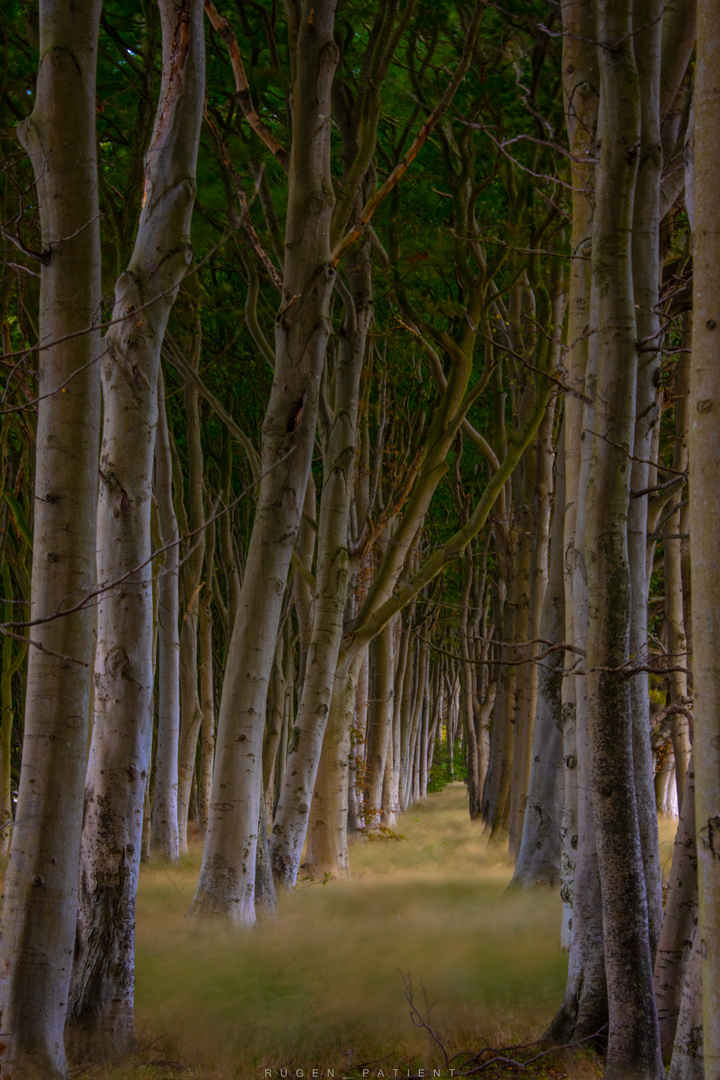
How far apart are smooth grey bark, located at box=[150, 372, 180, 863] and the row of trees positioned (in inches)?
1.9

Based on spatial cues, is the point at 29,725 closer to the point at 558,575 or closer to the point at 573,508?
the point at 573,508

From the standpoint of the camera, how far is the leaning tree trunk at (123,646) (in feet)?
14.1

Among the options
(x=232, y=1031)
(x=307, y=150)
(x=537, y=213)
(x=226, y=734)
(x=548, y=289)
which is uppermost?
(x=537, y=213)

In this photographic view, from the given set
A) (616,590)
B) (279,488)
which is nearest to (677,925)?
(616,590)

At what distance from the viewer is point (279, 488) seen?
639 centimetres

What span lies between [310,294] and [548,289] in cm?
501

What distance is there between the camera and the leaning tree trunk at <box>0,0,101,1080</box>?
11.5ft

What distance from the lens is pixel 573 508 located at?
526cm

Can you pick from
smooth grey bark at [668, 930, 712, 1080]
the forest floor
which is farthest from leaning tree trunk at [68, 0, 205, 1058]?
smooth grey bark at [668, 930, 712, 1080]

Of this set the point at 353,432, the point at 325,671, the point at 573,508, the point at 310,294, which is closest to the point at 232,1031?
the point at 573,508

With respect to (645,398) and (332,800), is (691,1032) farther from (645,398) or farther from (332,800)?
(332,800)

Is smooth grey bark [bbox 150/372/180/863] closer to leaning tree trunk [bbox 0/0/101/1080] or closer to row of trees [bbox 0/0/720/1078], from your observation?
row of trees [bbox 0/0/720/1078]

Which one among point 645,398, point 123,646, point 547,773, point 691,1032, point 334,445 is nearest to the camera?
point 691,1032

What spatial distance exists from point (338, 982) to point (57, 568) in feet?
10.7
